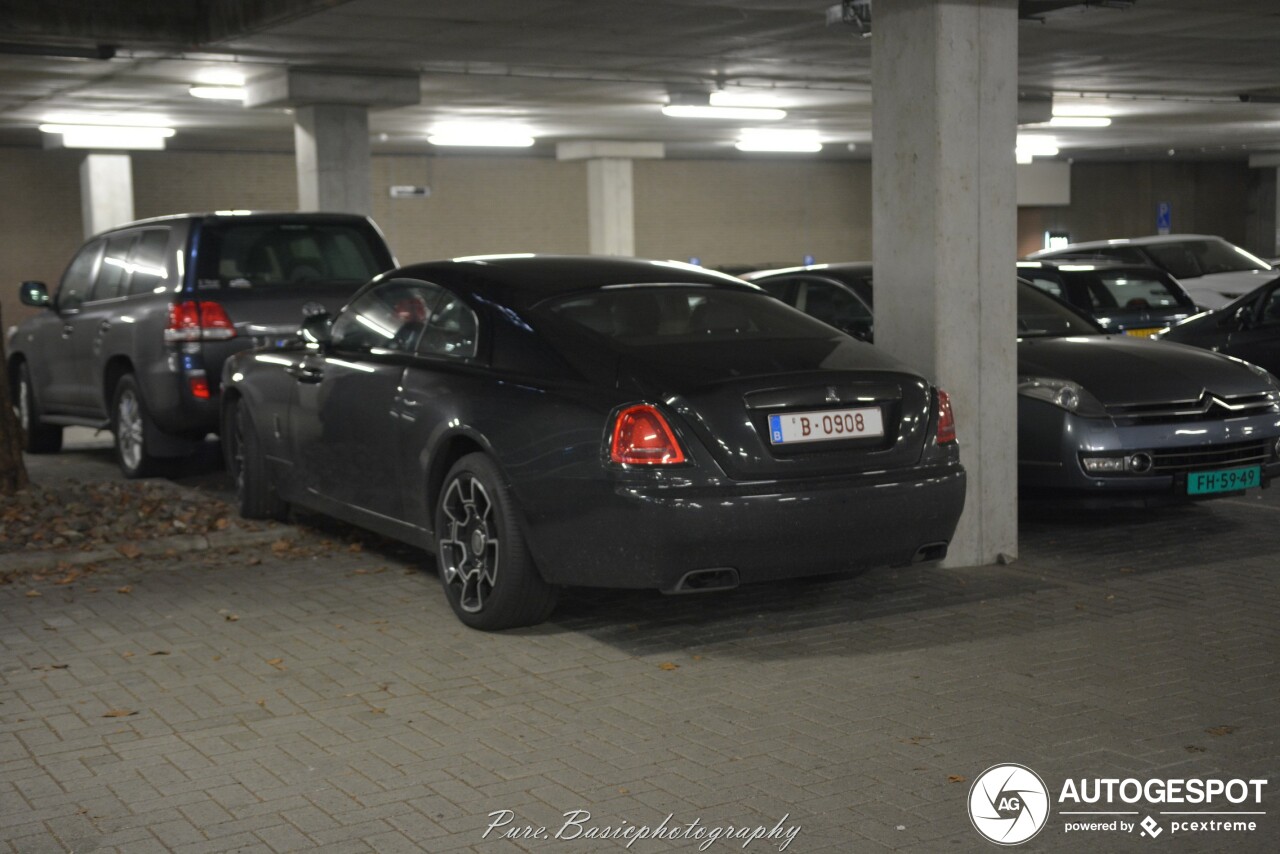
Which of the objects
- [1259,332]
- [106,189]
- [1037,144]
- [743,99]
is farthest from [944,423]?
[1037,144]

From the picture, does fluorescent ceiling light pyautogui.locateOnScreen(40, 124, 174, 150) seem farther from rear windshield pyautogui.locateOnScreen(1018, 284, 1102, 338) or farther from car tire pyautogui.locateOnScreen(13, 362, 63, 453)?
rear windshield pyautogui.locateOnScreen(1018, 284, 1102, 338)

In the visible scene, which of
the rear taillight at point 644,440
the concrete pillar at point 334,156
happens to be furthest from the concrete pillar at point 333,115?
the rear taillight at point 644,440

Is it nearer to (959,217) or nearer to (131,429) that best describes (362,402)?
(959,217)

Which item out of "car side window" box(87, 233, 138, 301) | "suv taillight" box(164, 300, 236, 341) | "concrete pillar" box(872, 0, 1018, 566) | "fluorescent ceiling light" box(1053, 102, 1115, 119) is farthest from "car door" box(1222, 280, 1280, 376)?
"fluorescent ceiling light" box(1053, 102, 1115, 119)

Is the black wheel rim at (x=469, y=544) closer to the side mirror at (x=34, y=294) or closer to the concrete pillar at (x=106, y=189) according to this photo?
the side mirror at (x=34, y=294)

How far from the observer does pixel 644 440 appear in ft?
19.7

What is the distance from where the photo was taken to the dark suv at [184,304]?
414 inches

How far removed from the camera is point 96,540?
347 inches

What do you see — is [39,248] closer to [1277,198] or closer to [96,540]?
[96,540]

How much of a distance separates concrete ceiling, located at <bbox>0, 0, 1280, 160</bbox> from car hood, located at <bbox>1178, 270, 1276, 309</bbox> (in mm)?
2505

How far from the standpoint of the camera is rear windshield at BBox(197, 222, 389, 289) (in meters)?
10.7

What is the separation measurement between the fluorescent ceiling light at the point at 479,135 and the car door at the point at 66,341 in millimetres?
13979

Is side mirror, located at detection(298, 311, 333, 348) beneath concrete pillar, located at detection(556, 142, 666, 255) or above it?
beneath

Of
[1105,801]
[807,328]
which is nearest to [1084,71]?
[807,328]
